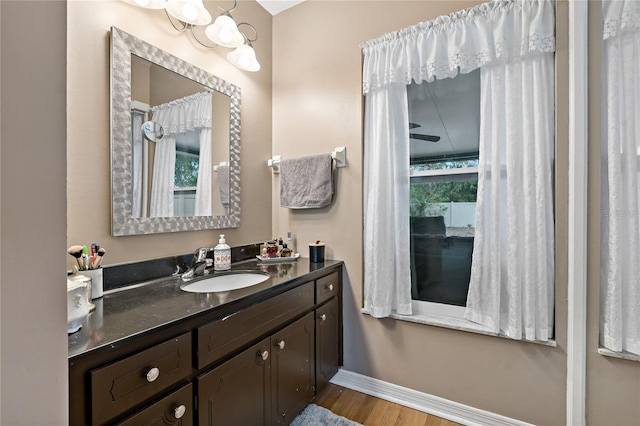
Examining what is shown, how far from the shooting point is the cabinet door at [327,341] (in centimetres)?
170

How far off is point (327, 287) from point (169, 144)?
1186 mm

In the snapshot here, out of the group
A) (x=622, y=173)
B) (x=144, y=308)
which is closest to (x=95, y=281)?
(x=144, y=308)

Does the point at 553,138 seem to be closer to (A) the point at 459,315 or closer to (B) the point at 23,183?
(A) the point at 459,315

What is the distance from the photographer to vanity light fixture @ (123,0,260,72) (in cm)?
142

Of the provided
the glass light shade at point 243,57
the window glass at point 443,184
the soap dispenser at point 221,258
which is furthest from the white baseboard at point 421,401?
the glass light shade at point 243,57

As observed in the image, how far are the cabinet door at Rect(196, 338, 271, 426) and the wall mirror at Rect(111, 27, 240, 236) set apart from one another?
763 mm

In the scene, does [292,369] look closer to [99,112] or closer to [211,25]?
[99,112]

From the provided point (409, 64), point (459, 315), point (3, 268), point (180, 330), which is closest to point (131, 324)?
point (180, 330)

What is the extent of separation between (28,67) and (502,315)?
6.27ft

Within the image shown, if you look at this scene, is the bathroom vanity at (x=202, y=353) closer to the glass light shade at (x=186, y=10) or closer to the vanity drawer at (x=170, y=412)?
the vanity drawer at (x=170, y=412)

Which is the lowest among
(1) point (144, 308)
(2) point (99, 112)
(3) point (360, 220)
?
(1) point (144, 308)

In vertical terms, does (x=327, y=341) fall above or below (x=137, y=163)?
below

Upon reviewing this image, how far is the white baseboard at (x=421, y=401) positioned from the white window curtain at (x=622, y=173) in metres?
0.69

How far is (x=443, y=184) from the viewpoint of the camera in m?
1.77
